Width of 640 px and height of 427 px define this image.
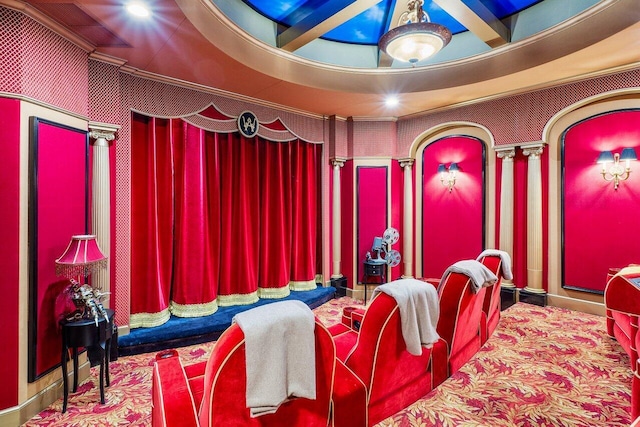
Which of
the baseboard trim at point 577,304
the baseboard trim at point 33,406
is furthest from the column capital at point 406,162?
the baseboard trim at point 33,406

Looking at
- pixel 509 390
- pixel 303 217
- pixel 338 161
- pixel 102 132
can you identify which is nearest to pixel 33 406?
pixel 102 132

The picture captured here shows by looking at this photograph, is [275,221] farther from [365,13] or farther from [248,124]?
[365,13]

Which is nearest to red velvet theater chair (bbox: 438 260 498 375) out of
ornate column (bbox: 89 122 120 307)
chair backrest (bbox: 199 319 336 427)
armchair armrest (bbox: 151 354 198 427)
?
chair backrest (bbox: 199 319 336 427)

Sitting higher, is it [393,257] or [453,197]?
[453,197]

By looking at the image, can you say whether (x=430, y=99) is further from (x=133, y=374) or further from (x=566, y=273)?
(x=133, y=374)

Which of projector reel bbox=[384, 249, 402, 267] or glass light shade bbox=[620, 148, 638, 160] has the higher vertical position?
glass light shade bbox=[620, 148, 638, 160]

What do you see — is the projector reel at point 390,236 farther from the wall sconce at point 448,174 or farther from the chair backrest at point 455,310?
the chair backrest at point 455,310

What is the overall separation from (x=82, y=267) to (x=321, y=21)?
113 inches

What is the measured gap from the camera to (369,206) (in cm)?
512

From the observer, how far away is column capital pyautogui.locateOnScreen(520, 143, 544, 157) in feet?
13.1

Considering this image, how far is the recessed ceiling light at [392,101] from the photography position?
429 centimetres

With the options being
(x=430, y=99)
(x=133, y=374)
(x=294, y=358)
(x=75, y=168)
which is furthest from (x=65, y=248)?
(x=430, y=99)

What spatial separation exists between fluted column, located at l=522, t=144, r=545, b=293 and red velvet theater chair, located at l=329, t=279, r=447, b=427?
2821 mm

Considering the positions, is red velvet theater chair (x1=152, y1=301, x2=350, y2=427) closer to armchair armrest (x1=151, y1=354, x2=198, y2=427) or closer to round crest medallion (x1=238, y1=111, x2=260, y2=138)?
armchair armrest (x1=151, y1=354, x2=198, y2=427)
